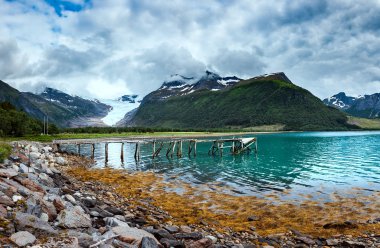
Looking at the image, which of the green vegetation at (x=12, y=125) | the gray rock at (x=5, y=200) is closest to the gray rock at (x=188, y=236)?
the gray rock at (x=5, y=200)

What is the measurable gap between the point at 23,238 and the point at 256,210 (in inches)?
674

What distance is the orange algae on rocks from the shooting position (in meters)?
19.2

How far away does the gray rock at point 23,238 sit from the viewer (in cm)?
976

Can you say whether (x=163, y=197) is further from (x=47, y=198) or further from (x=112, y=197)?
(x=47, y=198)

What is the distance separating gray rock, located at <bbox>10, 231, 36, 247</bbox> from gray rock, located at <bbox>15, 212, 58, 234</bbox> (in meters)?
0.55

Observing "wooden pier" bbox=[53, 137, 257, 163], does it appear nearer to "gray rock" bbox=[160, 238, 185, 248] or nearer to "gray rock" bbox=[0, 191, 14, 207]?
"gray rock" bbox=[0, 191, 14, 207]

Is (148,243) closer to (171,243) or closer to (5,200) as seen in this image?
Answer: (171,243)

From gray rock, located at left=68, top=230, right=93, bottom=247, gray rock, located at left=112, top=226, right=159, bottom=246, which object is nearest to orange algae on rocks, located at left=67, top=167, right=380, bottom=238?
gray rock, located at left=112, top=226, right=159, bottom=246

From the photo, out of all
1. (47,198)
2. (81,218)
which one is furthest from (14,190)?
(81,218)

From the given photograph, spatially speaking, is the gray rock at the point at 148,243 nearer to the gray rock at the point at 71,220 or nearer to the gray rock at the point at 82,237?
the gray rock at the point at 82,237

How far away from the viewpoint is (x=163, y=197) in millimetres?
28188

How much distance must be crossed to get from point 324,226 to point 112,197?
14.8 meters

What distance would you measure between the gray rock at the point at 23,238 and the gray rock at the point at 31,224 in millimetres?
555

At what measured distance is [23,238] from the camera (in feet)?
32.8
